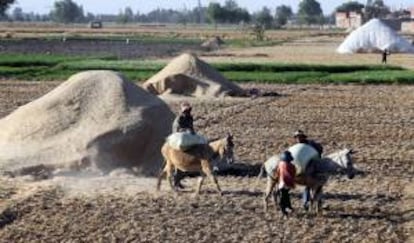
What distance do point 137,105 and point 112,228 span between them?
16.7ft

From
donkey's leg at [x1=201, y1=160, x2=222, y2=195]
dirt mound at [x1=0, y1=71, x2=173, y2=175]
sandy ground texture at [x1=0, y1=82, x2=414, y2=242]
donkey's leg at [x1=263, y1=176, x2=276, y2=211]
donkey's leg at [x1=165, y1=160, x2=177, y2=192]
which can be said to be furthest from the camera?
dirt mound at [x1=0, y1=71, x2=173, y2=175]

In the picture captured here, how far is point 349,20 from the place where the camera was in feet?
564

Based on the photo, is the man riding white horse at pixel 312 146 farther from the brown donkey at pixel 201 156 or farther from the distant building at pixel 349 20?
A: the distant building at pixel 349 20

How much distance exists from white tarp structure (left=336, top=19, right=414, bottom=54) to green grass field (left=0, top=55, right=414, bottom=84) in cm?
890

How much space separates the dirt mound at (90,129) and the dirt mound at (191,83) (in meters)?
15.0

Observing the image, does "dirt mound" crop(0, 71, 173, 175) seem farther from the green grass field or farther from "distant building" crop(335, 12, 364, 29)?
"distant building" crop(335, 12, 364, 29)

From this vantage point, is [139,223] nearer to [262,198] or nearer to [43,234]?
[43,234]

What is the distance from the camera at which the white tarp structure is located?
2174 inches

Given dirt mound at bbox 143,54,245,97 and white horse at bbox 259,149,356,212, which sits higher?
white horse at bbox 259,149,356,212

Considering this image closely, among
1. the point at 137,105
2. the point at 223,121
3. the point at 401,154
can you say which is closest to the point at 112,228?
the point at 137,105

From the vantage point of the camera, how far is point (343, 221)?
12.3 m

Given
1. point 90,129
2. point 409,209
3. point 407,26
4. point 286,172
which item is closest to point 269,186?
point 286,172

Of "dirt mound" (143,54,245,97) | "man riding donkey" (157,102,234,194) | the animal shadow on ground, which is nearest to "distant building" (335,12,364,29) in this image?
"dirt mound" (143,54,245,97)

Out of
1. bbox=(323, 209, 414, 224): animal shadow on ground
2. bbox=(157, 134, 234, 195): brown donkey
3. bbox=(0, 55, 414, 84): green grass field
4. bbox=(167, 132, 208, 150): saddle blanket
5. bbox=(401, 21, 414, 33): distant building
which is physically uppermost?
bbox=(167, 132, 208, 150): saddle blanket
